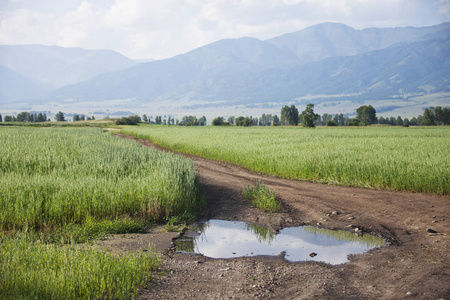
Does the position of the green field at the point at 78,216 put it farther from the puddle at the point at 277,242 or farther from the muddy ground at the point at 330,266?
the puddle at the point at 277,242

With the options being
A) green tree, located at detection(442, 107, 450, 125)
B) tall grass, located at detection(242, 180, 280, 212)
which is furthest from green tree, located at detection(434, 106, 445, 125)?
tall grass, located at detection(242, 180, 280, 212)

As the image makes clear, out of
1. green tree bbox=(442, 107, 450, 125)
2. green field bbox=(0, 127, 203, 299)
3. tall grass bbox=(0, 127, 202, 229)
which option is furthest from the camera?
green tree bbox=(442, 107, 450, 125)

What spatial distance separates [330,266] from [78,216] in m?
6.02

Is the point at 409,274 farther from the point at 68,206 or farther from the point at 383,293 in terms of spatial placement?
the point at 68,206

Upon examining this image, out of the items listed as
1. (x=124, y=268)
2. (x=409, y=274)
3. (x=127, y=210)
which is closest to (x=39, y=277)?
(x=124, y=268)

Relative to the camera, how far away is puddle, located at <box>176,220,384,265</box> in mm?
7871

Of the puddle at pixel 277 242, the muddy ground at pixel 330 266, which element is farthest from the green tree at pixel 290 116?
the puddle at pixel 277 242

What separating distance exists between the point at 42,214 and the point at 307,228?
259 inches

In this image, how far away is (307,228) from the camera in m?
9.68

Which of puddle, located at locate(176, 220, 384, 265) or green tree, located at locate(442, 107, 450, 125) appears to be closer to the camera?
puddle, located at locate(176, 220, 384, 265)

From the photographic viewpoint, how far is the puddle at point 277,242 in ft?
25.8

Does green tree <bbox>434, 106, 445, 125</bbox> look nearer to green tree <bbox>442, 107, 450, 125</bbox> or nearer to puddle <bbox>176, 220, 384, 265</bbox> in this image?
green tree <bbox>442, 107, 450, 125</bbox>

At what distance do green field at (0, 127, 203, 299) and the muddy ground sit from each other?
1.87 feet

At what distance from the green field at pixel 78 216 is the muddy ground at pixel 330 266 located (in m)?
0.57
